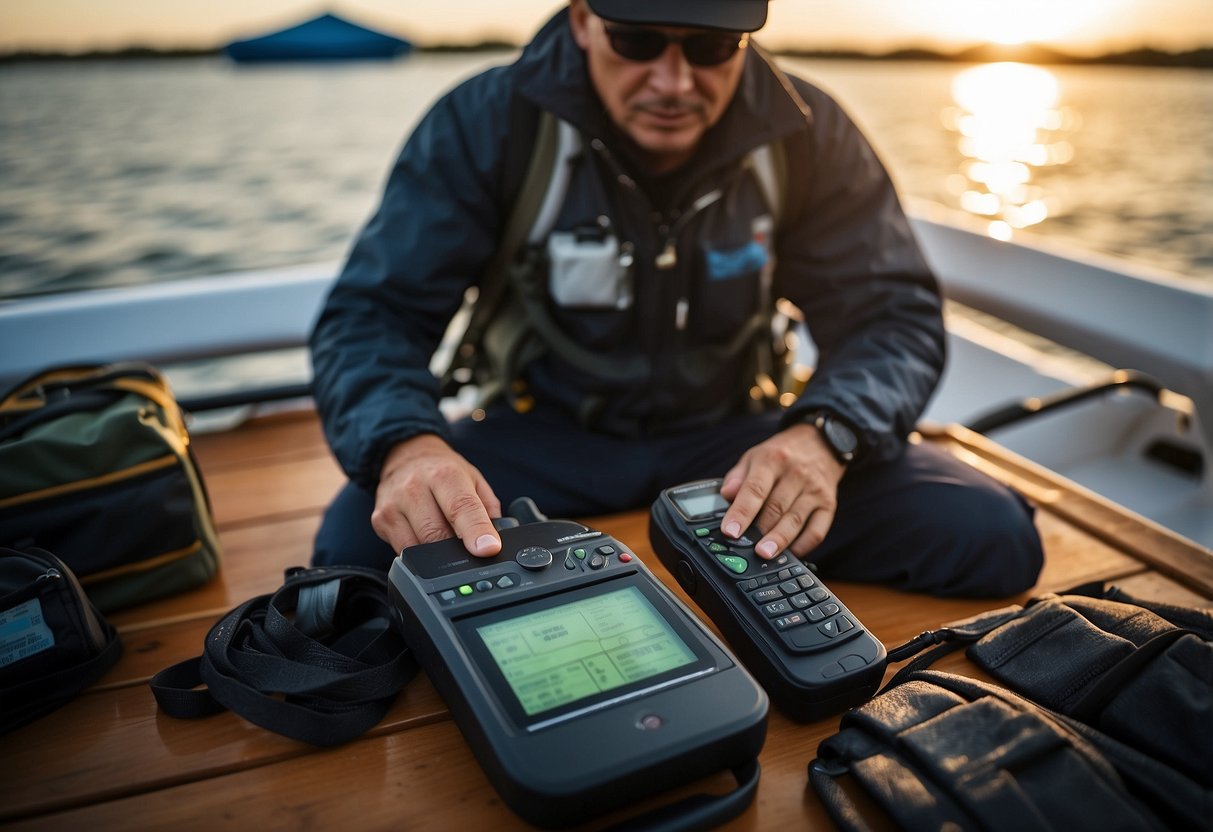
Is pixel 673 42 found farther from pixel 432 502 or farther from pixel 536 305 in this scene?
pixel 432 502

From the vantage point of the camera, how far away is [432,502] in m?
1.17

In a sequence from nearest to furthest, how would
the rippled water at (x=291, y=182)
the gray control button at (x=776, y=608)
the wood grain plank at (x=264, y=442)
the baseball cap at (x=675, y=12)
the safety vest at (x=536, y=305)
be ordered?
1. the gray control button at (x=776, y=608)
2. the baseball cap at (x=675, y=12)
3. the safety vest at (x=536, y=305)
4. the wood grain plank at (x=264, y=442)
5. the rippled water at (x=291, y=182)

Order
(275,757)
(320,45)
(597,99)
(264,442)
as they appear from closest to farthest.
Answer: (275,757)
(597,99)
(264,442)
(320,45)

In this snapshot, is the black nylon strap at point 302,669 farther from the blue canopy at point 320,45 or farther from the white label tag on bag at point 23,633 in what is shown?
the blue canopy at point 320,45

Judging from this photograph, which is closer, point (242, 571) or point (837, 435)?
point (837, 435)

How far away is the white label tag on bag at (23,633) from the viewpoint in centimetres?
107

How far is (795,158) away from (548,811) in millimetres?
1343

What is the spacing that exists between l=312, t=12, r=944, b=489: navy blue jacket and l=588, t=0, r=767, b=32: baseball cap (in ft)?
0.63

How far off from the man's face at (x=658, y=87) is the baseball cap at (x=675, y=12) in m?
0.05

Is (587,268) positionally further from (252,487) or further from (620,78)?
(252,487)

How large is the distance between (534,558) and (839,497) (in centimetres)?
69

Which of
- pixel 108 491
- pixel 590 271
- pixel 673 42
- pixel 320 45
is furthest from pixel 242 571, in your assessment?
pixel 320 45

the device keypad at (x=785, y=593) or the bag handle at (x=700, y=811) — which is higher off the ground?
the device keypad at (x=785, y=593)

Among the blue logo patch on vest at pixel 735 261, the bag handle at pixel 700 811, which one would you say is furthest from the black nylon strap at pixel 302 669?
the blue logo patch on vest at pixel 735 261
